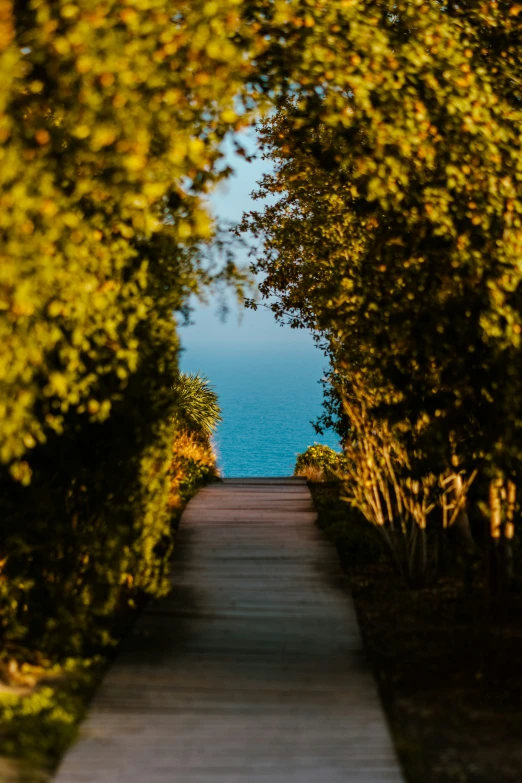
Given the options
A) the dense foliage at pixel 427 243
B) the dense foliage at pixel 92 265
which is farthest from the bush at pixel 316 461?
the dense foliage at pixel 92 265

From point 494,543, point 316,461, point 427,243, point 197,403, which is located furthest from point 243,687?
point 197,403

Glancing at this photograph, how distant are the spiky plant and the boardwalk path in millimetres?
8836

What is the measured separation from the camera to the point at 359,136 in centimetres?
771

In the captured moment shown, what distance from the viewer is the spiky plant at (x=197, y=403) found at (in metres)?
18.5

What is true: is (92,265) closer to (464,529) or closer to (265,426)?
(464,529)

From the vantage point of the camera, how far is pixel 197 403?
1897 centimetres

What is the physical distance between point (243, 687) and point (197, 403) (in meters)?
13.2

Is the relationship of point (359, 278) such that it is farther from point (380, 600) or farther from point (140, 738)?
point (140, 738)

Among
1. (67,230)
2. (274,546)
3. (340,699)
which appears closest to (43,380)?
(67,230)

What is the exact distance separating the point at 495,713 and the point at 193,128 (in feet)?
12.8

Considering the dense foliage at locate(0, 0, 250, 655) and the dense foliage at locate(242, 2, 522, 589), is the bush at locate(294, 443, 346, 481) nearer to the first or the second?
the dense foliage at locate(242, 2, 522, 589)

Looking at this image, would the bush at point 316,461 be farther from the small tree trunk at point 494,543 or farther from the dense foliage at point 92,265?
the dense foliage at point 92,265

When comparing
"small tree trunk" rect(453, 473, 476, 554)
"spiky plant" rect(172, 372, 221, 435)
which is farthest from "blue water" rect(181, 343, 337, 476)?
"small tree trunk" rect(453, 473, 476, 554)

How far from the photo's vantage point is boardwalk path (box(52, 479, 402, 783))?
15.3 feet
